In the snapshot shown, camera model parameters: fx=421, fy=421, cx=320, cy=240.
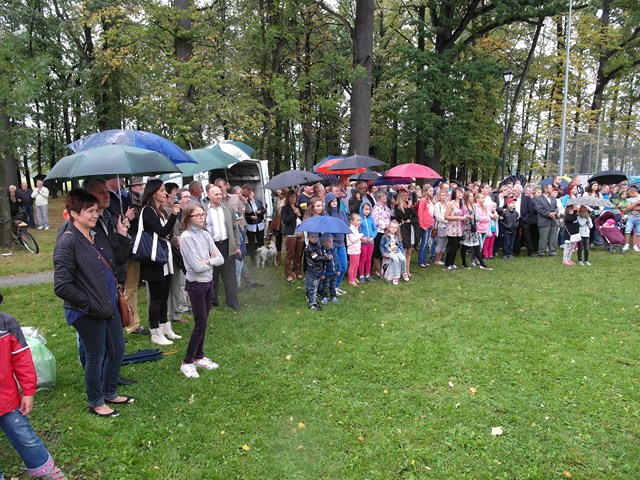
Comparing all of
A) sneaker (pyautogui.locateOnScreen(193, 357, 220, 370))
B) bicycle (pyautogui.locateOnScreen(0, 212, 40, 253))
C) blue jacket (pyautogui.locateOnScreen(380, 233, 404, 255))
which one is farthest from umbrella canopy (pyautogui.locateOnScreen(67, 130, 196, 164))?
bicycle (pyautogui.locateOnScreen(0, 212, 40, 253))

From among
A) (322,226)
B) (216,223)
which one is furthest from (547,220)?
(216,223)

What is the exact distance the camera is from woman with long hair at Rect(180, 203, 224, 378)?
438cm

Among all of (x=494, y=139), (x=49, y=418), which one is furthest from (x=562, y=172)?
(x=49, y=418)

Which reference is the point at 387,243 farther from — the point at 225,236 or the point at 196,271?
the point at 196,271

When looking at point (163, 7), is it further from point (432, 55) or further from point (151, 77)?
point (432, 55)

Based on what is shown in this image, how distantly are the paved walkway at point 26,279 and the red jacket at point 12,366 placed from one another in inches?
268

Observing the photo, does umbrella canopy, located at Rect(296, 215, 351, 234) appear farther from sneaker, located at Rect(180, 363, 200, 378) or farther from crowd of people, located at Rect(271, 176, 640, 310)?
sneaker, located at Rect(180, 363, 200, 378)

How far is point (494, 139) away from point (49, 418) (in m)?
28.0

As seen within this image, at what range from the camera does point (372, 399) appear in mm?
4129

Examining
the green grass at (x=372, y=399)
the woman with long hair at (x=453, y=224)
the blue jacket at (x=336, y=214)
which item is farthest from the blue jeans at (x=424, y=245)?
the green grass at (x=372, y=399)

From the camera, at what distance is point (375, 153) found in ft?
98.5

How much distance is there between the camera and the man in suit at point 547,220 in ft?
36.2

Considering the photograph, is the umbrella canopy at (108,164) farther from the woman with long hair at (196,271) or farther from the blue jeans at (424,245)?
the blue jeans at (424,245)

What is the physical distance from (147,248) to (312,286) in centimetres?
286
